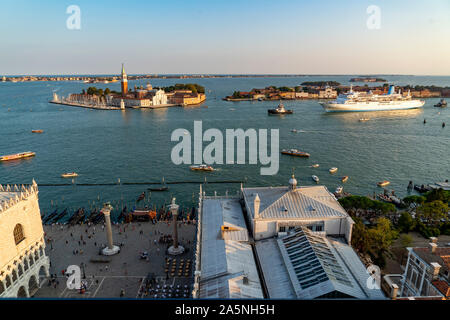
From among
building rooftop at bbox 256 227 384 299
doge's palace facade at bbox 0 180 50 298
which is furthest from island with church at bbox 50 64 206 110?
building rooftop at bbox 256 227 384 299

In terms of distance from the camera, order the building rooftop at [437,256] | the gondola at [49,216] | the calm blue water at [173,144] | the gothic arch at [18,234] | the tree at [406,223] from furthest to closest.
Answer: the calm blue water at [173,144] → the gondola at [49,216] → the tree at [406,223] → the gothic arch at [18,234] → the building rooftop at [437,256]

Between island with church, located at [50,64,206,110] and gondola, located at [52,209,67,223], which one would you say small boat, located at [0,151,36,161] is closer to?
gondola, located at [52,209,67,223]

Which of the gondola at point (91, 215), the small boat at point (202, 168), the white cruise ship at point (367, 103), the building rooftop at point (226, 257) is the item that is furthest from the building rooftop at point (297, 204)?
the white cruise ship at point (367, 103)

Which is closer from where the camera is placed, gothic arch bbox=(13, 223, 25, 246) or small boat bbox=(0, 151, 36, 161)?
gothic arch bbox=(13, 223, 25, 246)

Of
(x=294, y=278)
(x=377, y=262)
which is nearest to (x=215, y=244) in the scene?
(x=294, y=278)

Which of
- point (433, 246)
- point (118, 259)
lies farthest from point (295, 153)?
point (433, 246)

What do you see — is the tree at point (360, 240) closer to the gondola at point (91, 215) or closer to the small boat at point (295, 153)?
the gondola at point (91, 215)
